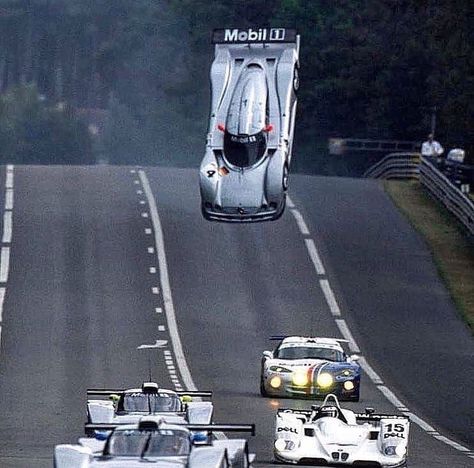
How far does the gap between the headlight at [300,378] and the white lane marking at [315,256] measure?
1778 centimetres

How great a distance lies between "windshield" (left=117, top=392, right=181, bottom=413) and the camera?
86.2ft

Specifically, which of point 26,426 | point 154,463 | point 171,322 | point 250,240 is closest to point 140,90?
point 250,240

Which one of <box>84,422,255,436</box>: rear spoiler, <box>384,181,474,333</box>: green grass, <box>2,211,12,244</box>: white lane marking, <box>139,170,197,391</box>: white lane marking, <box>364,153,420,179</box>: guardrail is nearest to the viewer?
<box>84,422,255,436</box>: rear spoiler

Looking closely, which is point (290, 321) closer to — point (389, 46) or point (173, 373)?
point (173, 373)

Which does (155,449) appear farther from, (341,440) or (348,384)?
(348,384)

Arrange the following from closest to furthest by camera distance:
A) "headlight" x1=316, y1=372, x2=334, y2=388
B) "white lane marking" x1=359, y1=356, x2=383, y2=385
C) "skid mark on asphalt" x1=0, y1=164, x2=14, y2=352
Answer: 1. "headlight" x1=316, y1=372, x2=334, y2=388
2. "white lane marking" x1=359, y1=356, x2=383, y2=385
3. "skid mark on asphalt" x1=0, y1=164, x2=14, y2=352

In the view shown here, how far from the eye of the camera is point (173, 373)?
39719 mm

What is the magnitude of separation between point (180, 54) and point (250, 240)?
285ft

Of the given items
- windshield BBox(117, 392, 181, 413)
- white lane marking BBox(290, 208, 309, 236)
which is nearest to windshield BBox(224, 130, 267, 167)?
white lane marking BBox(290, 208, 309, 236)

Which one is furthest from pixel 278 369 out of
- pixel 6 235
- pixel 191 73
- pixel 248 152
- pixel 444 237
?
pixel 191 73

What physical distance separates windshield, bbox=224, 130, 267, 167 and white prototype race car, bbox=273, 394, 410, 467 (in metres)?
20.8

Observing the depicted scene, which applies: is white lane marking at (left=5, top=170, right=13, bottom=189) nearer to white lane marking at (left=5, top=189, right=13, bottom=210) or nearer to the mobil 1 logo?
white lane marking at (left=5, top=189, right=13, bottom=210)

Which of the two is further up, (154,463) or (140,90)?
(154,463)

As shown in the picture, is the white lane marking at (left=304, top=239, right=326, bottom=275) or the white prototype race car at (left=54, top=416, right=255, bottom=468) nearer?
the white prototype race car at (left=54, top=416, right=255, bottom=468)
